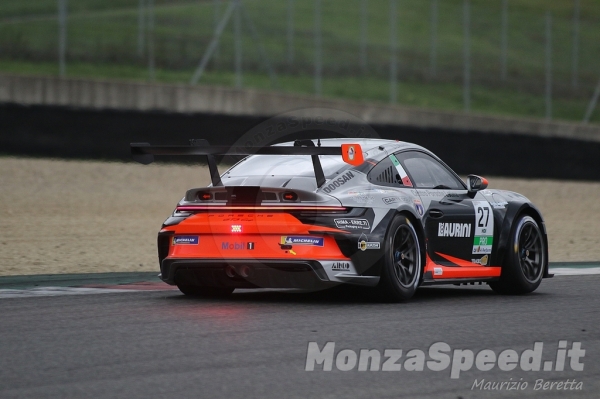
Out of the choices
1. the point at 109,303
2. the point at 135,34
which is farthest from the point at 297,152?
the point at 135,34

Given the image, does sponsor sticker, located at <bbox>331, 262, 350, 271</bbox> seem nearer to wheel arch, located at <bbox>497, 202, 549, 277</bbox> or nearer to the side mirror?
the side mirror

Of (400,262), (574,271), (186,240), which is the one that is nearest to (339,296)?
(400,262)

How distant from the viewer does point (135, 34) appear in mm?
28891

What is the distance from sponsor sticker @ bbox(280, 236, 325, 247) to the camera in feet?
27.5

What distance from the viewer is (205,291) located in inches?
373

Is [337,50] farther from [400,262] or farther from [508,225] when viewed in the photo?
[400,262]

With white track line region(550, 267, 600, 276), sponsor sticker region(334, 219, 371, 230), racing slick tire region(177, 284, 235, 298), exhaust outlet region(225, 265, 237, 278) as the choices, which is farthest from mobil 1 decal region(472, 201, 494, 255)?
white track line region(550, 267, 600, 276)

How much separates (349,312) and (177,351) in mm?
2110

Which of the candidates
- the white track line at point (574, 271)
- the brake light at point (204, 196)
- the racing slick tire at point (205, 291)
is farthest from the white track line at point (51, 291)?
the white track line at point (574, 271)

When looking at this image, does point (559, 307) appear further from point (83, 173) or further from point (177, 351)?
point (83, 173)

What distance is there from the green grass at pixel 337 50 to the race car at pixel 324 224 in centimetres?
1670

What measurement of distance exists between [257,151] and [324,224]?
759 mm

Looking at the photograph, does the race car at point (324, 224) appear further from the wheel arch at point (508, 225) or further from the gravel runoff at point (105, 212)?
the gravel runoff at point (105, 212)

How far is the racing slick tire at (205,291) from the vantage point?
366 inches
